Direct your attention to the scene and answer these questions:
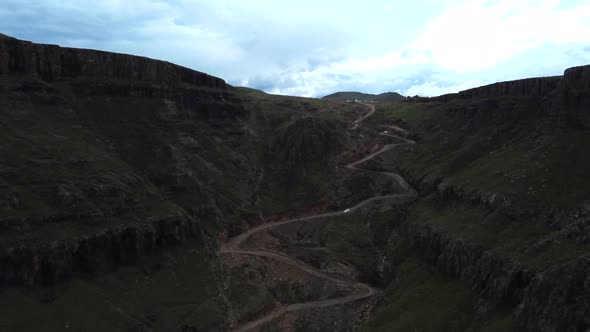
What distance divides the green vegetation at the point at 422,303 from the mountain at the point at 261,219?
1.36ft

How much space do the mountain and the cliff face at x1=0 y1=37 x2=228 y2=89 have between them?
518 mm

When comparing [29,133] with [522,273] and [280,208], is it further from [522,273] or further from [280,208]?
[522,273]

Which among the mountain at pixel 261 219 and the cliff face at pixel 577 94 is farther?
the cliff face at pixel 577 94

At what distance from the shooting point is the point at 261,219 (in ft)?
576

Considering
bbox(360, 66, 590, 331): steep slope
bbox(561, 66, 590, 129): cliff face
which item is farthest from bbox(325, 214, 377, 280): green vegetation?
bbox(561, 66, 590, 129): cliff face

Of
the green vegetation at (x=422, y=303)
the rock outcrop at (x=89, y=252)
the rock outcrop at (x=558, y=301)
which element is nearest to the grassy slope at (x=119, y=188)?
the rock outcrop at (x=89, y=252)

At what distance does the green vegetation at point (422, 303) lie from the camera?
104 meters

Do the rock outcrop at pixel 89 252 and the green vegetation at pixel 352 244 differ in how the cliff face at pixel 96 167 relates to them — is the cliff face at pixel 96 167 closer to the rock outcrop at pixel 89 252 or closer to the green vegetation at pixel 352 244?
the rock outcrop at pixel 89 252

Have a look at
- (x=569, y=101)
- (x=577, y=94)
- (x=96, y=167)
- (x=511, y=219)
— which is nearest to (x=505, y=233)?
(x=511, y=219)

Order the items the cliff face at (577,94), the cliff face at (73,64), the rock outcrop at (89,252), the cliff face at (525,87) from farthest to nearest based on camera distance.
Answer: the cliff face at (525,87), the cliff face at (73,64), the cliff face at (577,94), the rock outcrop at (89,252)

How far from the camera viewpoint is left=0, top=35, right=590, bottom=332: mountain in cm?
10419

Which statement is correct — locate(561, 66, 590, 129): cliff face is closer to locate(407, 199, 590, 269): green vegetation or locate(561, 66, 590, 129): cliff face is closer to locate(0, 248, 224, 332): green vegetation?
locate(407, 199, 590, 269): green vegetation

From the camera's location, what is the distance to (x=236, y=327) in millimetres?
122812

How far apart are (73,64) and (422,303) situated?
127 meters
